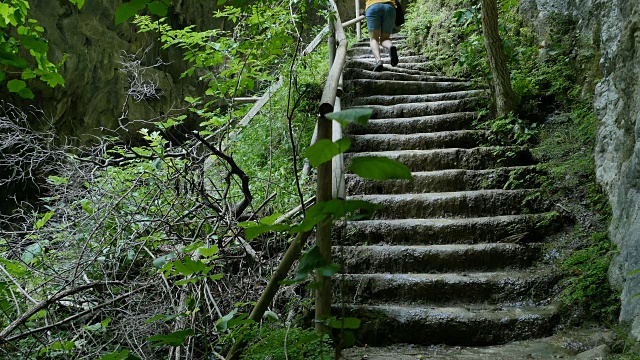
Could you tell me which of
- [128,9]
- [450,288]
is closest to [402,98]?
[450,288]

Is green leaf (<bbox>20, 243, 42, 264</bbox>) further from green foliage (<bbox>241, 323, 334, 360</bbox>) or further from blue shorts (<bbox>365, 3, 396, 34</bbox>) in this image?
blue shorts (<bbox>365, 3, 396, 34</bbox>)

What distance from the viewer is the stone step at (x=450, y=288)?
3.09m

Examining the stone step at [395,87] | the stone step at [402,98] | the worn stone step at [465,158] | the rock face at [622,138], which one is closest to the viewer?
the rock face at [622,138]

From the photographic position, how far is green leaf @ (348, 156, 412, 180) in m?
1.03

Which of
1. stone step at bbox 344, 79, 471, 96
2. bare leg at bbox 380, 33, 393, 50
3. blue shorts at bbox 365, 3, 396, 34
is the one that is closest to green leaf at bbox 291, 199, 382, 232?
stone step at bbox 344, 79, 471, 96

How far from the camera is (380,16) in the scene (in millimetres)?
6492

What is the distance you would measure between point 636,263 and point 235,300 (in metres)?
2.23

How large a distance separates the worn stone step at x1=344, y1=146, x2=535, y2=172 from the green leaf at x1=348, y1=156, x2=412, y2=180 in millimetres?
3133

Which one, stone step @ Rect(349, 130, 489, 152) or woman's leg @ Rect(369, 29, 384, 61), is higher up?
woman's leg @ Rect(369, 29, 384, 61)

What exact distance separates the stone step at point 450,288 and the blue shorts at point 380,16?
419 centimetres

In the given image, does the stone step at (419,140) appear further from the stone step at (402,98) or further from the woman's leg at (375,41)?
the woman's leg at (375,41)

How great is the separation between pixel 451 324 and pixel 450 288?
1.10 feet

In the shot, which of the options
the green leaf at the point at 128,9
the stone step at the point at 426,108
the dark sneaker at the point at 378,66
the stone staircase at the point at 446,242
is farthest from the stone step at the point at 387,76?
the green leaf at the point at 128,9

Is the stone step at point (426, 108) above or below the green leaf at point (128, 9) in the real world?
below
